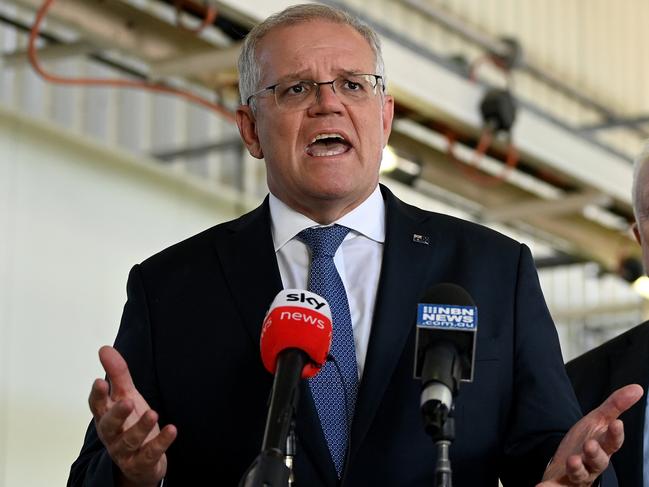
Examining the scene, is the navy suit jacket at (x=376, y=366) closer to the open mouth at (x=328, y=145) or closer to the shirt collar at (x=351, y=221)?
the shirt collar at (x=351, y=221)

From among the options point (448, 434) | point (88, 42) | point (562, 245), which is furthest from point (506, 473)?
point (562, 245)

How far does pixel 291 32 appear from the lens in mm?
2279

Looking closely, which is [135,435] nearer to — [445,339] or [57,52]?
[445,339]

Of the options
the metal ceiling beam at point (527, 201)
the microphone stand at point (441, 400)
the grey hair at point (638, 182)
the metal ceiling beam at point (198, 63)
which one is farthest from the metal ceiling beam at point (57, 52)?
the microphone stand at point (441, 400)

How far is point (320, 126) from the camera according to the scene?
2.19 metres

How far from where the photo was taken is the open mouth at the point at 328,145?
7.11ft

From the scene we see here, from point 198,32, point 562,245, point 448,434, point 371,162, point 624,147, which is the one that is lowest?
point 448,434

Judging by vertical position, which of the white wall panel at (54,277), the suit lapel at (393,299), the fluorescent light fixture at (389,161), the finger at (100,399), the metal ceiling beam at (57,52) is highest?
the metal ceiling beam at (57,52)

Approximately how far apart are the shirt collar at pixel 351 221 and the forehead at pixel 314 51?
207mm

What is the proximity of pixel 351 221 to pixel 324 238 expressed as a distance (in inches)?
2.1

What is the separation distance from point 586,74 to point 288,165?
19.4ft

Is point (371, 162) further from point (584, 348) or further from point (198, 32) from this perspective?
point (584, 348)

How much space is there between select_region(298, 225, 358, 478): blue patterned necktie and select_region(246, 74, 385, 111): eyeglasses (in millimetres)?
263

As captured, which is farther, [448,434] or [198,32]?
[198,32]
